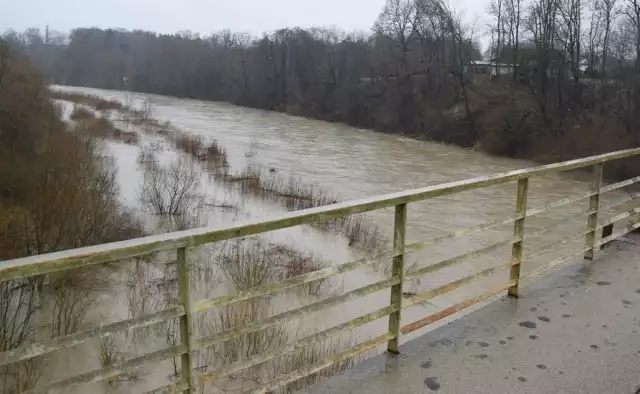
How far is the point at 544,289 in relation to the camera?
4.48 meters

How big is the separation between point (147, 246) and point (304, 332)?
6.87m

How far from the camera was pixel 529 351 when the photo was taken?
3428mm

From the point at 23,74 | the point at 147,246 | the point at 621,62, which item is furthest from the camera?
the point at 621,62

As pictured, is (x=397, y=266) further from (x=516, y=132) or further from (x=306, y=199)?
(x=516, y=132)

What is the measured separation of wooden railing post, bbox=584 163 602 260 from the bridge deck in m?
0.62

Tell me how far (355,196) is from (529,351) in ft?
57.5

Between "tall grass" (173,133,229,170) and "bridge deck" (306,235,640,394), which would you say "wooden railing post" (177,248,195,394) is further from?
"tall grass" (173,133,229,170)

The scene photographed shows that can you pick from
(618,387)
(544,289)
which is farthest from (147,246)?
(544,289)

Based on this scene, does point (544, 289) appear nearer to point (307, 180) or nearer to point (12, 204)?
point (12, 204)

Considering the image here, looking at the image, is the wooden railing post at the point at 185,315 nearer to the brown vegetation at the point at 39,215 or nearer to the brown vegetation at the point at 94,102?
the brown vegetation at the point at 39,215

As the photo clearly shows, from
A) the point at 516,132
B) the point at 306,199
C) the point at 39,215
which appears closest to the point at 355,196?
the point at 306,199

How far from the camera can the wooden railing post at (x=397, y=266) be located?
3.03 meters

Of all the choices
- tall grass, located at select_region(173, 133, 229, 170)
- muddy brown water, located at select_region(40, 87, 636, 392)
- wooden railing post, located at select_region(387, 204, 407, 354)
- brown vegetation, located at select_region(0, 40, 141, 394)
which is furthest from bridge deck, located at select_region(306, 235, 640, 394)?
tall grass, located at select_region(173, 133, 229, 170)

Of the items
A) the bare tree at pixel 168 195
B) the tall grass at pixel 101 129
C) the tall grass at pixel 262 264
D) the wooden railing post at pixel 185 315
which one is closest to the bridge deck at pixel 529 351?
the wooden railing post at pixel 185 315
